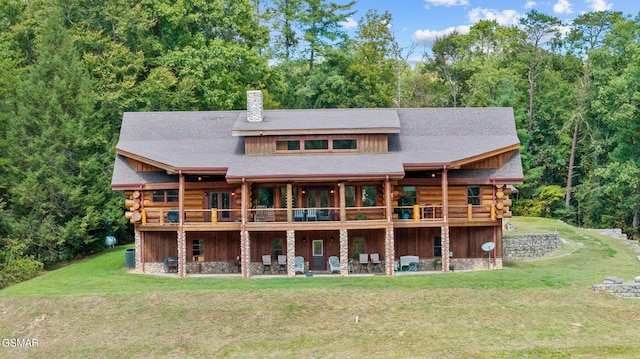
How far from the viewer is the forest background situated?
37312 millimetres

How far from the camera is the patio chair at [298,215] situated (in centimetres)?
3119

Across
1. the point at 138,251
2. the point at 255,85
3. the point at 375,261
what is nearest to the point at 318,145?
the point at 375,261

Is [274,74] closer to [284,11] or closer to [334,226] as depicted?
[284,11]

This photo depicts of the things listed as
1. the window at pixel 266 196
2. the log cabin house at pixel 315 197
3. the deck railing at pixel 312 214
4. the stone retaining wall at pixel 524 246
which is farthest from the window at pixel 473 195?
the window at pixel 266 196

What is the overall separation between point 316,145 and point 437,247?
754 centimetres

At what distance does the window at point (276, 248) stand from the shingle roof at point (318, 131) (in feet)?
12.7

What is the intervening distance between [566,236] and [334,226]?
17.6 metres

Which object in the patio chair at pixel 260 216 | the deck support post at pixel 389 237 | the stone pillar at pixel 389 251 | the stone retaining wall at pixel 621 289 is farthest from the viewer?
the patio chair at pixel 260 216

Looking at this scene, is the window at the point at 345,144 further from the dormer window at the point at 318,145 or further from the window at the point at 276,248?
the window at the point at 276,248

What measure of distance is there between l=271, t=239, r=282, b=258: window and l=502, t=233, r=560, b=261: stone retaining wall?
38.0 feet

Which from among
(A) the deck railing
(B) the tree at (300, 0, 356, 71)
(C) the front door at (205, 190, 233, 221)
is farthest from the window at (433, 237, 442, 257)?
(B) the tree at (300, 0, 356, 71)

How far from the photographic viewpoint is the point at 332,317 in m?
24.1

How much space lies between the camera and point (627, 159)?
48.2 meters

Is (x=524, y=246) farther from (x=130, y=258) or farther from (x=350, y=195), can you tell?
(x=130, y=258)
